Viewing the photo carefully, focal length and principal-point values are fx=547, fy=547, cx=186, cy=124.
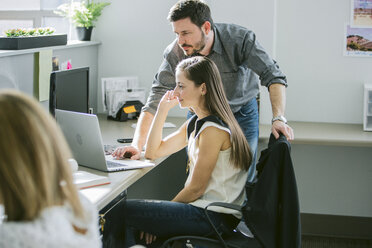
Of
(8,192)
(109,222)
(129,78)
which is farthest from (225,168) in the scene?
(129,78)

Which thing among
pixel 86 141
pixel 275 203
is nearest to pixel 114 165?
pixel 86 141

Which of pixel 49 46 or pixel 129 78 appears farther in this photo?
pixel 129 78

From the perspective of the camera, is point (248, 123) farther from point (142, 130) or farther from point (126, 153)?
point (126, 153)

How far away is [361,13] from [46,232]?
2752mm

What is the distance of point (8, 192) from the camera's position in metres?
1.11

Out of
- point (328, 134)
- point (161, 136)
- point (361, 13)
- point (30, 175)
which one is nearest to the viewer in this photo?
point (30, 175)

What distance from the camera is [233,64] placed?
8.78 ft

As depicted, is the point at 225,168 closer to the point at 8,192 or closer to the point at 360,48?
the point at 8,192

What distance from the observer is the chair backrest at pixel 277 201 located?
6.14 feet

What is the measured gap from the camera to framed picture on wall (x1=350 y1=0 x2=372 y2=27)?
3338mm

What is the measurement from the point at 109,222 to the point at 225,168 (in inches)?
19.9

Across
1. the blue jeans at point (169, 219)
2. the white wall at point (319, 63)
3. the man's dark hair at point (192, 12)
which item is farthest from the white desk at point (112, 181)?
the white wall at point (319, 63)

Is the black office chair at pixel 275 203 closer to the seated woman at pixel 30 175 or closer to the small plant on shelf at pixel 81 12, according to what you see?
the seated woman at pixel 30 175

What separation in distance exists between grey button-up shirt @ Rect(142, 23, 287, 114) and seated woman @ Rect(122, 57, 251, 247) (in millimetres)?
419
